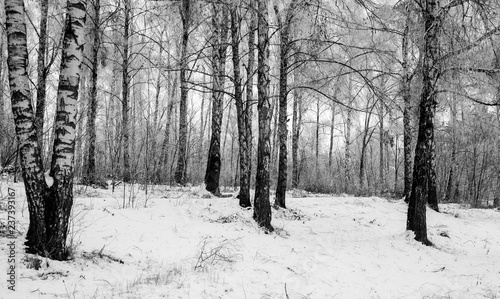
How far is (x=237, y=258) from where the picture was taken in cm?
476

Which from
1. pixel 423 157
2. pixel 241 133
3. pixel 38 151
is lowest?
pixel 38 151

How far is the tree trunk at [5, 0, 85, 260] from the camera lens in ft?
11.2

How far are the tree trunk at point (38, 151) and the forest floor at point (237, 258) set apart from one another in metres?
0.27

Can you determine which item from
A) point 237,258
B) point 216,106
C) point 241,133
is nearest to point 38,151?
point 237,258

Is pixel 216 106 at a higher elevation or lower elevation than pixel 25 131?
higher

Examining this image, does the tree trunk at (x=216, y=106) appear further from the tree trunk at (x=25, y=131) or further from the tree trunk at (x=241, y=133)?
the tree trunk at (x=25, y=131)

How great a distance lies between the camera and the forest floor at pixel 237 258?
11.1 ft

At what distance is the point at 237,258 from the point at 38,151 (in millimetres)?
3001

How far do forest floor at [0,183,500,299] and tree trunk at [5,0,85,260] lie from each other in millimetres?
267

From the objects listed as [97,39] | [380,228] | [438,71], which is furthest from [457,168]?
[97,39]

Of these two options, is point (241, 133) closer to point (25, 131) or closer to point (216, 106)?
point (216, 106)

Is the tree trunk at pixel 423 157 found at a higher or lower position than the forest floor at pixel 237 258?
higher

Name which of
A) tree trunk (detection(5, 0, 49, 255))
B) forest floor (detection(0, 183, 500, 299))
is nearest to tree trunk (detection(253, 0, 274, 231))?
forest floor (detection(0, 183, 500, 299))

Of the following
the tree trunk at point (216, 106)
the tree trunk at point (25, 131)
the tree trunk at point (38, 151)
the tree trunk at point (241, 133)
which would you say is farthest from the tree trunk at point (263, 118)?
the tree trunk at point (25, 131)
